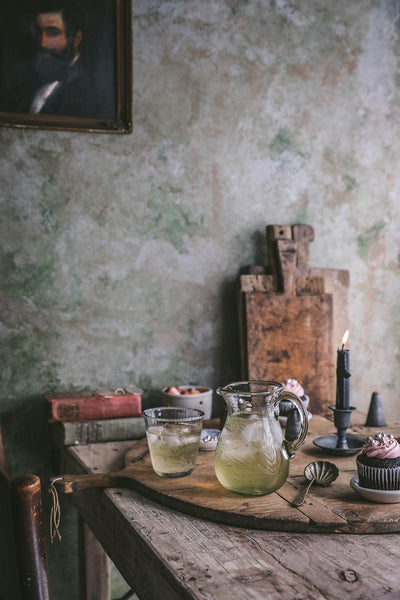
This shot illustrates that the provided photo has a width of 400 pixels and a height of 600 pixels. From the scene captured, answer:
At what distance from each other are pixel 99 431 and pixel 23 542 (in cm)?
87

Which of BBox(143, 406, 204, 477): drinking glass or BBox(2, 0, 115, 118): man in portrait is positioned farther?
BBox(2, 0, 115, 118): man in portrait

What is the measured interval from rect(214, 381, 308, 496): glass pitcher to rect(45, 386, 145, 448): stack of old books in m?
0.66

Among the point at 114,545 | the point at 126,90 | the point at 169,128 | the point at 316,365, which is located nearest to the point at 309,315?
the point at 316,365

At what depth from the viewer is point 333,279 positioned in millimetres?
2213

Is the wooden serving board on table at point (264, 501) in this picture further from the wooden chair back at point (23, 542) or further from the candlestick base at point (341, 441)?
the wooden chair back at point (23, 542)

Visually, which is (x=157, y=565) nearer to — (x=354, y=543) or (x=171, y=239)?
(x=354, y=543)

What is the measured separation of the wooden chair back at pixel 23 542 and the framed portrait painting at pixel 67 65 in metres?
1.36

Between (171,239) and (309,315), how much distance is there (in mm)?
593

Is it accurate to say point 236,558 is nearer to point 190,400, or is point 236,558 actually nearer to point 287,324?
point 190,400

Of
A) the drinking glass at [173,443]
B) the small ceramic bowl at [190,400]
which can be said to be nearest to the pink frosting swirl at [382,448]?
the drinking glass at [173,443]

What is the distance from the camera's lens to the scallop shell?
1227 mm

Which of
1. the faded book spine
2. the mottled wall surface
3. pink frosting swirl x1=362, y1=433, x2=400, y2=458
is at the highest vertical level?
the mottled wall surface

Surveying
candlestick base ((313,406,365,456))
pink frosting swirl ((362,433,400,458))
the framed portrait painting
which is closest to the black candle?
candlestick base ((313,406,365,456))

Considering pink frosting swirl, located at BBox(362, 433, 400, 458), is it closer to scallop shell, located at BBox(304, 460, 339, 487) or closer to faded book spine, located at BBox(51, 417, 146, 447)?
scallop shell, located at BBox(304, 460, 339, 487)
